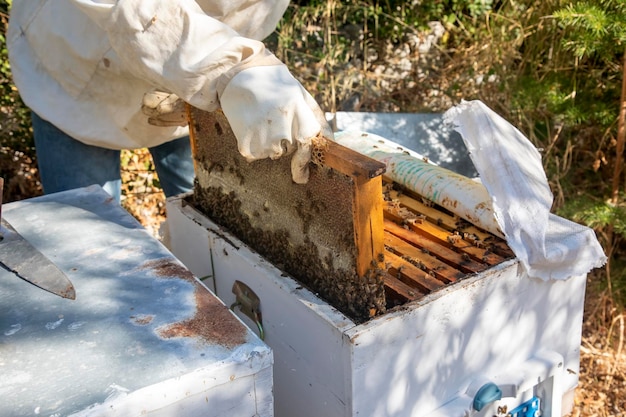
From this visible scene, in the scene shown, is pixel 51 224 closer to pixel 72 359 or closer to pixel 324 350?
pixel 72 359

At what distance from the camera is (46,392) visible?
1150mm

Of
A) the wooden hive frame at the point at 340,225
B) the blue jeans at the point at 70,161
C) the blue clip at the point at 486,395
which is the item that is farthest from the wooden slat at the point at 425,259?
the blue jeans at the point at 70,161

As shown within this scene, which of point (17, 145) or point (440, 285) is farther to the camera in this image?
point (17, 145)

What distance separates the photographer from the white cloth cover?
167 cm

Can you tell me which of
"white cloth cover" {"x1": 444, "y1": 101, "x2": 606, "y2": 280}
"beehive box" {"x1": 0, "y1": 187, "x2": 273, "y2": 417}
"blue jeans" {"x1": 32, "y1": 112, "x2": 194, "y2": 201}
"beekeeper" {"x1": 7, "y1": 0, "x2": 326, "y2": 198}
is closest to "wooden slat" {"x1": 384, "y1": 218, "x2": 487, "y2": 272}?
"white cloth cover" {"x1": 444, "y1": 101, "x2": 606, "y2": 280}

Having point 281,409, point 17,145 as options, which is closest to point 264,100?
point 281,409

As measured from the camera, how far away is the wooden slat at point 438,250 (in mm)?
1676

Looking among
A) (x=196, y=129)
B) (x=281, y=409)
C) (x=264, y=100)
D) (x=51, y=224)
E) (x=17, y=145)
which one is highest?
(x=264, y=100)

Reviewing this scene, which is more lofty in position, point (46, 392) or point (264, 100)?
point (264, 100)

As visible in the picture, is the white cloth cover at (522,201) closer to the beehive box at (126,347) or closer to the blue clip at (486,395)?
the blue clip at (486,395)

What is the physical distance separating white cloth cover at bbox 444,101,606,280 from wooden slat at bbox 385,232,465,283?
17cm

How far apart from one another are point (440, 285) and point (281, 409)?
54 centimetres

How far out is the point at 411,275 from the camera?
1.64 m

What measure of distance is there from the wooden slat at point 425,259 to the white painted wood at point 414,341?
2.5 inches
